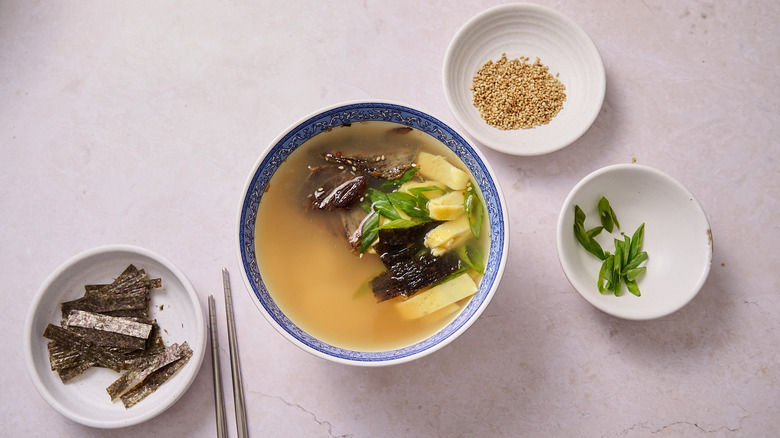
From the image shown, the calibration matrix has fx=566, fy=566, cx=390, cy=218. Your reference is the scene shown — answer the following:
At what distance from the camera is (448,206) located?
4.96ft

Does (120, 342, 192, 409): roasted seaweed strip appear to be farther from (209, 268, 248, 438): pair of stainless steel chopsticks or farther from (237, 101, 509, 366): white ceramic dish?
(237, 101, 509, 366): white ceramic dish

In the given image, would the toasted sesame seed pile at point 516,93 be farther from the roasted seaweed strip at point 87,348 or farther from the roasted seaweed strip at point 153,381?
the roasted seaweed strip at point 87,348

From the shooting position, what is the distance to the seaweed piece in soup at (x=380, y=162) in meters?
1.58

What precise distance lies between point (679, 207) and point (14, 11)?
223 cm

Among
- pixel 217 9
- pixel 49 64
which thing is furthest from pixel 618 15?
pixel 49 64

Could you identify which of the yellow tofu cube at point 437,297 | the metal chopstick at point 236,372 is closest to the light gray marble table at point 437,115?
the metal chopstick at point 236,372

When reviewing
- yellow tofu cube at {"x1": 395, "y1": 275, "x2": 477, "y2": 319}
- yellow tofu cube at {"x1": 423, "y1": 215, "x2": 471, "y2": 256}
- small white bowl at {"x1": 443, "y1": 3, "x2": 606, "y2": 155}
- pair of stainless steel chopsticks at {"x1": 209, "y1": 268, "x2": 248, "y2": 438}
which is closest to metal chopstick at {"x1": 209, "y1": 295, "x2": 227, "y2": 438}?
pair of stainless steel chopsticks at {"x1": 209, "y1": 268, "x2": 248, "y2": 438}

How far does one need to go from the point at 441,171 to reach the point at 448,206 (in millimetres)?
102

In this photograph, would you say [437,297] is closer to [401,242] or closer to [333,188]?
[401,242]

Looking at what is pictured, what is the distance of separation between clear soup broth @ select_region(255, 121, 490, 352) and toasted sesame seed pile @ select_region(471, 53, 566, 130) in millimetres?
381

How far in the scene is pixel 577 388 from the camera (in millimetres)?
1742

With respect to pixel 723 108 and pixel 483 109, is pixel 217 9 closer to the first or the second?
pixel 483 109

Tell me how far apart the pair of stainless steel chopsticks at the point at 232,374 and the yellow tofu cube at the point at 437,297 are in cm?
52

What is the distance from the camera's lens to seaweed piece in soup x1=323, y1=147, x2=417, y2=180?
5.20 ft
